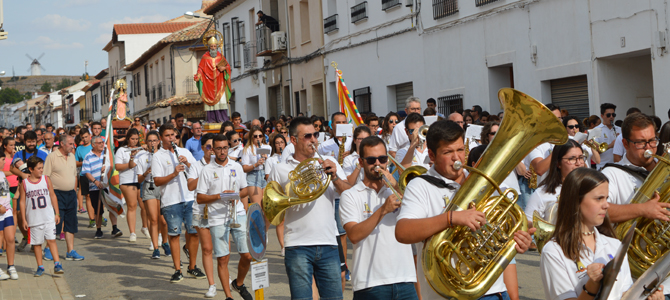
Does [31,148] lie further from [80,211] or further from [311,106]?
[311,106]

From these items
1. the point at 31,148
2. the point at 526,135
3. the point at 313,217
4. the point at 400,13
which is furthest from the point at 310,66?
the point at 526,135

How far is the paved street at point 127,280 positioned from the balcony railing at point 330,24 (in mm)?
12058

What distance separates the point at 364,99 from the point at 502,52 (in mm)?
6856

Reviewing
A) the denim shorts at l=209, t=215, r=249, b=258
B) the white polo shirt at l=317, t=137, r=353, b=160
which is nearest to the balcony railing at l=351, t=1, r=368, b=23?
the white polo shirt at l=317, t=137, r=353, b=160

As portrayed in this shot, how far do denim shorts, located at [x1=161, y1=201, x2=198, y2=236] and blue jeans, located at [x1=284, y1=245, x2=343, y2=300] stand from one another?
3.61m

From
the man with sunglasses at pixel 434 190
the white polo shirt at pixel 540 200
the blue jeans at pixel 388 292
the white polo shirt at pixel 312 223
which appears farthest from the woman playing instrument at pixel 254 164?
the man with sunglasses at pixel 434 190

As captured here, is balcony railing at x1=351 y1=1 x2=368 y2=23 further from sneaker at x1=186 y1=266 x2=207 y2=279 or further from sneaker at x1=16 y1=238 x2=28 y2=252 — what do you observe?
sneaker at x1=186 y1=266 x2=207 y2=279

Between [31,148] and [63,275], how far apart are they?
2.97 m

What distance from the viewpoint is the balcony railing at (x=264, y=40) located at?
27.5m

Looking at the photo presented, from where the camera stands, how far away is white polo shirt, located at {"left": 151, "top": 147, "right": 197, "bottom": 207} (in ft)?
30.4

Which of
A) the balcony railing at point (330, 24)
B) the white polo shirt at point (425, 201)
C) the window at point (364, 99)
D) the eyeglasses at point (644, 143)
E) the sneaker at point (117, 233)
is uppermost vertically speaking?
the balcony railing at point (330, 24)

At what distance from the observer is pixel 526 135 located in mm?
3396

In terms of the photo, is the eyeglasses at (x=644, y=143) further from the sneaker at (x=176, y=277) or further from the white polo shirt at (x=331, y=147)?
the sneaker at (x=176, y=277)

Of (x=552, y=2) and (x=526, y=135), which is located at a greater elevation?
(x=552, y=2)
